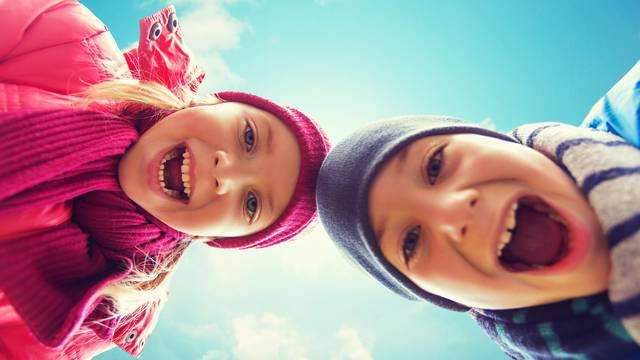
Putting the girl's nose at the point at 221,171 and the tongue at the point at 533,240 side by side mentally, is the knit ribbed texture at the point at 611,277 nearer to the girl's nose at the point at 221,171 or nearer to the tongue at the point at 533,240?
the tongue at the point at 533,240

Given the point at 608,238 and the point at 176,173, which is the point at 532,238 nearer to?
the point at 608,238

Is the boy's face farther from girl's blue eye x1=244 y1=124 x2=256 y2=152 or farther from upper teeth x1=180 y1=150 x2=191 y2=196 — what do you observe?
upper teeth x1=180 y1=150 x2=191 y2=196

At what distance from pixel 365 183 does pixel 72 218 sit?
976 mm

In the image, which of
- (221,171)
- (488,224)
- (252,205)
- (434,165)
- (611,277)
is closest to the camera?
(611,277)

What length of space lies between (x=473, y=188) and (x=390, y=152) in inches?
9.2

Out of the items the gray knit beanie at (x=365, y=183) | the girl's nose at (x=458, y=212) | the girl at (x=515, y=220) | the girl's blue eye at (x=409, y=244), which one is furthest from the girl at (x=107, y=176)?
the girl's nose at (x=458, y=212)

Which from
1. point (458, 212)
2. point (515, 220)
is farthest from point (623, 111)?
point (458, 212)

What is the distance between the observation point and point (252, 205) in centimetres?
141

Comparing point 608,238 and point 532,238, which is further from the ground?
point 608,238

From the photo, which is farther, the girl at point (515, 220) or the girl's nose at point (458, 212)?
the girl's nose at point (458, 212)

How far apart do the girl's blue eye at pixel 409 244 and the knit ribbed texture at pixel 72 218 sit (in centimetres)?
89

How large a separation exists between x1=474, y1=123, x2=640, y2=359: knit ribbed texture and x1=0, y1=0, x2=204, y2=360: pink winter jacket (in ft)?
4.21

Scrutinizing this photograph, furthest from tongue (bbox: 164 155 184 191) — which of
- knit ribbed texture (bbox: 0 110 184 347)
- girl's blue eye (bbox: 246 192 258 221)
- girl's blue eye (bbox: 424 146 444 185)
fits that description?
girl's blue eye (bbox: 424 146 444 185)

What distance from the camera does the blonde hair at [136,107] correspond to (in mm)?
1397
